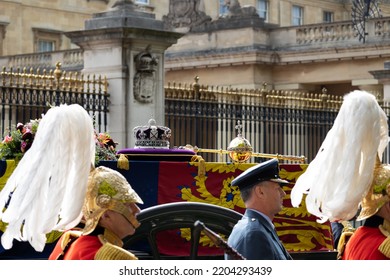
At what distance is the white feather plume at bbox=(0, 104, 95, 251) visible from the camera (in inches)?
219

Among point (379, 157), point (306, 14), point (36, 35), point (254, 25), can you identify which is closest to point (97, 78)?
point (379, 157)

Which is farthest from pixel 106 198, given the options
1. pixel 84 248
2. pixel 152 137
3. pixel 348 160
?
pixel 152 137

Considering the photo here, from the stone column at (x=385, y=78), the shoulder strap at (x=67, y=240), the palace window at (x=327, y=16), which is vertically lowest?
the shoulder strap at (x=67, y=240)

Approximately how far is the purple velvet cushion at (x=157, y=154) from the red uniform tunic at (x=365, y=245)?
12.2ft

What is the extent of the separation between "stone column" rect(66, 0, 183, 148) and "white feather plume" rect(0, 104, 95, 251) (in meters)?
10.0

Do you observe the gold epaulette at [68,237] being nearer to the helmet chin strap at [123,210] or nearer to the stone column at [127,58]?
the helmet chin strap at [123,210]

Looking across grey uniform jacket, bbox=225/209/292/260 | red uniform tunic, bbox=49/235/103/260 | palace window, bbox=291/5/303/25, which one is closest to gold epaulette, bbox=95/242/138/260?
red uniform tunic, bbox=49/235/103/260

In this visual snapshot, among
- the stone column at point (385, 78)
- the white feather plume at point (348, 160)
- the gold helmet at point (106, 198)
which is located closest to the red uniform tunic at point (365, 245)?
the white feather plume at point (348, 160)

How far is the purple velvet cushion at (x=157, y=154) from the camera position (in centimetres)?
994

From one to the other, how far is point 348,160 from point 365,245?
442mm

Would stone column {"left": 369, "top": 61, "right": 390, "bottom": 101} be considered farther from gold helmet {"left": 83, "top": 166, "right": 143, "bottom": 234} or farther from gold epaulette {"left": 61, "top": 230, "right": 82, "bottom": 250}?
gold helmet {"left": 83, "top": 166, "right": 143, "bottom": 234}

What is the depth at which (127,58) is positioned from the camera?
52.2 ft
